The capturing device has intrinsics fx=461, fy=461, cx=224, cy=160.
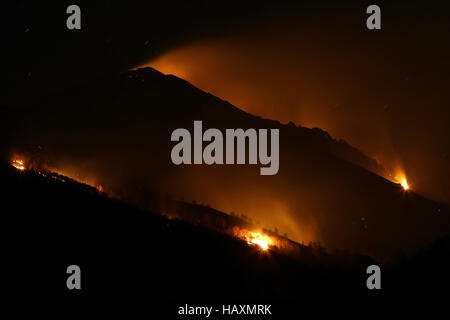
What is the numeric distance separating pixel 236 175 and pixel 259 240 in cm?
1404

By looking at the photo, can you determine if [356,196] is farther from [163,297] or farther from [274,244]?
[163,297]

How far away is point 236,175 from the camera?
3069 cm

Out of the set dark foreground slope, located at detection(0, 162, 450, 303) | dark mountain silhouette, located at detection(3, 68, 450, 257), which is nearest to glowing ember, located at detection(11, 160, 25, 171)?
dark foreground slope, located at detection(0, 162, 450, 303)

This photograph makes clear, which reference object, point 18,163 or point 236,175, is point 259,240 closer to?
point 18,163

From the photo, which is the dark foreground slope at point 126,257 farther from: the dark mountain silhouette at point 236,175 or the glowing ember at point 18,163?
the dark mountain silhouette at point 236,175

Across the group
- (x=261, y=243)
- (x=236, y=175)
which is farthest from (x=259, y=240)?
(x=236, y=175)

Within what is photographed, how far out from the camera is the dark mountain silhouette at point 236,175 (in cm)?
2639

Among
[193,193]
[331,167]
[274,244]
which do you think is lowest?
[274,244]

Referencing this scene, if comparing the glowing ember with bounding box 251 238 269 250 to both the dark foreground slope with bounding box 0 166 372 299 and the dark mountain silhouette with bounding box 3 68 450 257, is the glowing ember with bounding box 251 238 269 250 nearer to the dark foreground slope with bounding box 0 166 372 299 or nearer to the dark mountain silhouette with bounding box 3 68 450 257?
the dark foreground slope with bounding box 0 166 372 299

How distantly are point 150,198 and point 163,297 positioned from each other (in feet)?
33.3

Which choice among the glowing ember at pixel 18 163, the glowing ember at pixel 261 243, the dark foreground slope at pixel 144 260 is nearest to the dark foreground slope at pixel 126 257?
the dark foreground slope at pixel 144 260

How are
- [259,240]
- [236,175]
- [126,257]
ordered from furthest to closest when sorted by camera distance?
1. [236,175]
2. [259,240]
3. [126,257]
